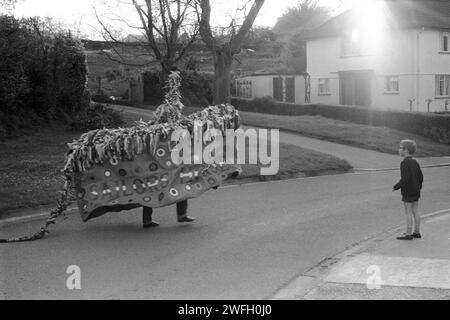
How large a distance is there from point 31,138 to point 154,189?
31.0 ft

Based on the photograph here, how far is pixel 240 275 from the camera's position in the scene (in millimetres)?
7508

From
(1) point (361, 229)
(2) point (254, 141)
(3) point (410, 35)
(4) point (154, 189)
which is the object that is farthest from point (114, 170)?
(3) point (410, 35)

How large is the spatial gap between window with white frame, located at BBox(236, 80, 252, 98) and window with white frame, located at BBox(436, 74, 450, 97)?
1342 centimetres

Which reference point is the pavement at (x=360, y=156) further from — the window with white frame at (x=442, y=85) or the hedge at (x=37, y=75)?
the window with white frame at (x=442, y=85)

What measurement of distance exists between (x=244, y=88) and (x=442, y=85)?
1418 cm

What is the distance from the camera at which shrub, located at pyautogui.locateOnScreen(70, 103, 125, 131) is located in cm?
2016

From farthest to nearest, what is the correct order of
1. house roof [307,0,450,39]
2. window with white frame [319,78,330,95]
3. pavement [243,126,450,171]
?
window with white frame [319,78,330,95]
house roof [307,0,450,39]
pavement [243,126,450,171]

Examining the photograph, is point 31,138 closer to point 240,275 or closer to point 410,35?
point 240,275

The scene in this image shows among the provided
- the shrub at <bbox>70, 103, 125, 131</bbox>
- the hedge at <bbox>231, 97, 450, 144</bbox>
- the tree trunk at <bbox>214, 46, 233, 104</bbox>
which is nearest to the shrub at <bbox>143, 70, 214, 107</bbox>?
the hedge at <bbox>231, 97, 450, 144</bbox>

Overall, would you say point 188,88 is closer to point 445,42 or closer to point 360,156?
point 445,42

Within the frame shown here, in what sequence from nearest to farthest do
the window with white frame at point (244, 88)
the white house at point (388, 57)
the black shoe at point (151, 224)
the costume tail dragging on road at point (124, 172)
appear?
the costume tail dragging on road at point (124, 172) → the black shoe at point (151, 224) → the white house at point (388, 57) → the window with white frame at point (244, 88)

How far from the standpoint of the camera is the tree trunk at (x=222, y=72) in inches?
833

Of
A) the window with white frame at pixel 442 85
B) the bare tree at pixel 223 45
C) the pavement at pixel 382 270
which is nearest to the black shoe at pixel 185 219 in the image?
the pavement at pixel 382 270

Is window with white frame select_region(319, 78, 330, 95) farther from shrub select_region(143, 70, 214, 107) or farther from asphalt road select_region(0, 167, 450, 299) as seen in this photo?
asphalt road select_region(0, 167, 450, 299)
